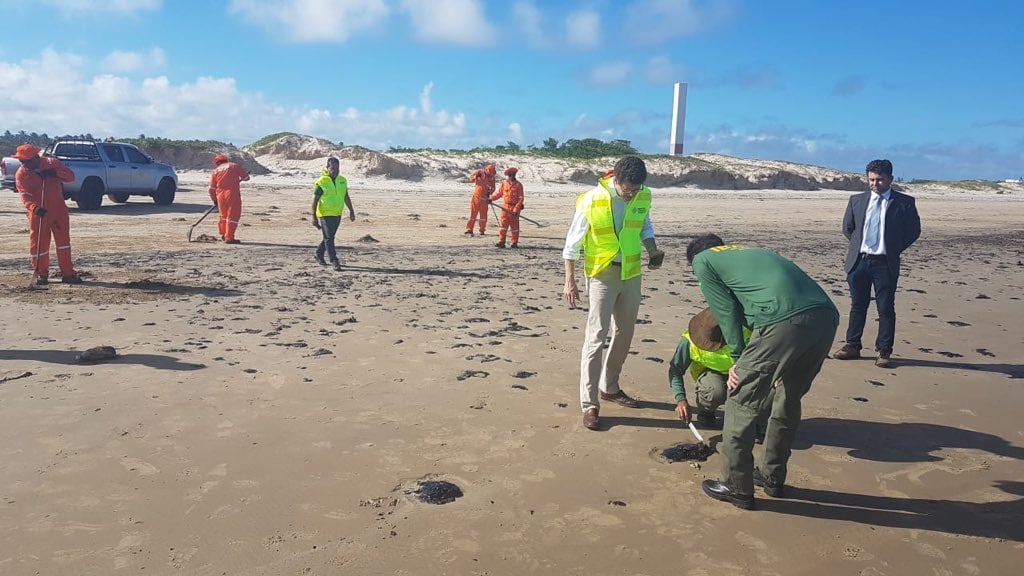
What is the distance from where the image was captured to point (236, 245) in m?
13.7

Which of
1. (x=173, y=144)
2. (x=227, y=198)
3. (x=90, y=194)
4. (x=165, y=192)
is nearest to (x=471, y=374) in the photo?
(x=227, y=198)

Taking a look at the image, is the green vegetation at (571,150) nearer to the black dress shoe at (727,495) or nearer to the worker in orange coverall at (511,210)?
the worker in orange coverall at (511,210)

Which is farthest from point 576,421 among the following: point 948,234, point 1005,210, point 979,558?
point 1005,210

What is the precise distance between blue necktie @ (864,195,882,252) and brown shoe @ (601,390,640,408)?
9.78 feet

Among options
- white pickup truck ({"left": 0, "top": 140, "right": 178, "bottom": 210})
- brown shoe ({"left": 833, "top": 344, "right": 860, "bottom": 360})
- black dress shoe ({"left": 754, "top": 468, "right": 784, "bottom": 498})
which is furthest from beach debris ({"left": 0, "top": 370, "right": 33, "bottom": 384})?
white pickup truck ({"left": 0, "top": 140, "right": 178, "bottom": 210})

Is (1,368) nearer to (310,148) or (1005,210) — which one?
(310,148)

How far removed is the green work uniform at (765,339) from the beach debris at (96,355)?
4871 millimetres

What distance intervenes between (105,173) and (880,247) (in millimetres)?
18976

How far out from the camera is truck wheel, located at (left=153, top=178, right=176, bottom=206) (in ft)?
67.3

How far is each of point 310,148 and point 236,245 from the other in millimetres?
25437

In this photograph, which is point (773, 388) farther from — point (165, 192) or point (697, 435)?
point (165, 192)

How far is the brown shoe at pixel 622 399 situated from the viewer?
5.39 m

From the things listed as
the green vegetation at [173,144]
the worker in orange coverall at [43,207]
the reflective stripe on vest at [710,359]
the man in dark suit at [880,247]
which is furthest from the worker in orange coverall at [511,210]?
the green vegetation at [173,144]

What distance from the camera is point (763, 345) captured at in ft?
12.1
